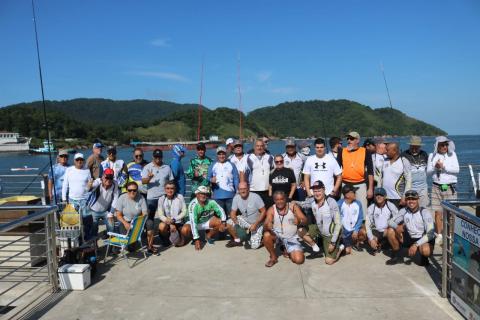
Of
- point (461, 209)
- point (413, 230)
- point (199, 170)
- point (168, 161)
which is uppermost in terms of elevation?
point (199, 170)

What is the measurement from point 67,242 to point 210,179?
7.84 feet

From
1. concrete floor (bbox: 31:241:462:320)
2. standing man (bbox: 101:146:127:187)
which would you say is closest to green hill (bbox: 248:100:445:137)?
standing man (bbox: 101:146:127:187)

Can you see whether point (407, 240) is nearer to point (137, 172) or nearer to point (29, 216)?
point (137, 172)

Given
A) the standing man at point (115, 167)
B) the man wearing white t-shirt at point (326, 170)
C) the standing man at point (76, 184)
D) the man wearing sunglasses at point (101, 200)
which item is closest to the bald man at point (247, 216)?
the man wearing white t-shirt at point (326, 170)

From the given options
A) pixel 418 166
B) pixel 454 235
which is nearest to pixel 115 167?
pixel 418 166

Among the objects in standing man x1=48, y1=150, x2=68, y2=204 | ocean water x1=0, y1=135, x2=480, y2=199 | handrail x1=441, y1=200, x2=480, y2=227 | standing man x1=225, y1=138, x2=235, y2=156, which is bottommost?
ocean water x1=0, y1=135, x2=480, y2=199

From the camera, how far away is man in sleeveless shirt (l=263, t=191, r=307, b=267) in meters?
5.33

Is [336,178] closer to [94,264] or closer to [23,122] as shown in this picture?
[94,264]

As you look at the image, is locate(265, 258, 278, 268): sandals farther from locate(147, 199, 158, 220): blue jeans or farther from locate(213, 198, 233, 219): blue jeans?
locate(147, 199, 158, 220): blue jeans

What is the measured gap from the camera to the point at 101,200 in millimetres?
6031

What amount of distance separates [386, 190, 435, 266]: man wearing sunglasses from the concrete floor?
24 centimetres

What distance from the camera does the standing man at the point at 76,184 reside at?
19.3ft

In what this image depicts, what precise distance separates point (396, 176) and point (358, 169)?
553 mm

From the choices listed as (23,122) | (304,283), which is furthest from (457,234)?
(23,122)
